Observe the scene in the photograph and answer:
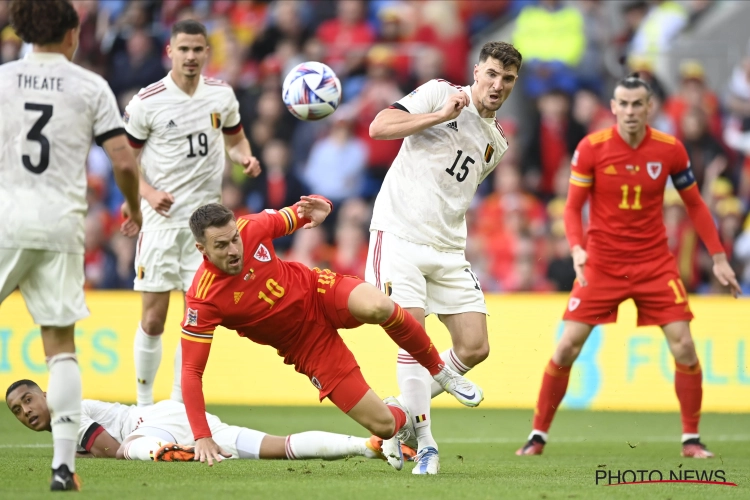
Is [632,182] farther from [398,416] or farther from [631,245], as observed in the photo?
[398,416]

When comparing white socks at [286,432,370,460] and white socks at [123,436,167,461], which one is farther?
white socks at [123,436,167,461]

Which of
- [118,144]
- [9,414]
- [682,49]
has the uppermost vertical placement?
[682,49]

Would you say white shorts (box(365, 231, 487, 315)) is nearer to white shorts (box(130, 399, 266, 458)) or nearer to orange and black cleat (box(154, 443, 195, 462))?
white shorts (box(130, 399, 266, 458))

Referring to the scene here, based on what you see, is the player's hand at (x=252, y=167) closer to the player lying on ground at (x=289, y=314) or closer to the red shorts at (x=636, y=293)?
the player lying on ground at (x=289, y=314)

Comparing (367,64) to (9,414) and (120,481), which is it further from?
(120,481)

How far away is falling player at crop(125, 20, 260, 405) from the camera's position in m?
8.40

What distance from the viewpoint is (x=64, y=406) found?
5297 mm

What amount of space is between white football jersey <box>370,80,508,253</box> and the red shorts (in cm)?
175

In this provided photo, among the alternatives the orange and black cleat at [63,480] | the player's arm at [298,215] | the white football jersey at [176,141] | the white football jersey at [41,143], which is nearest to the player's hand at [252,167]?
the white football jersey at [176,141]

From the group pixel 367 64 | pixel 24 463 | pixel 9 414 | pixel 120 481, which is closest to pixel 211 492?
pixel 120 481

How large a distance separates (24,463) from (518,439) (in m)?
4.11

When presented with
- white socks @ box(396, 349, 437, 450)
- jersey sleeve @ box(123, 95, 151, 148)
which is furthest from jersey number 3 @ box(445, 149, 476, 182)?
jersey sleeve @ box(123, 95, 151, 148)

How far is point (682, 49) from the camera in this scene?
45.1 ft

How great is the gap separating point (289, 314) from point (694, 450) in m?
3.33
